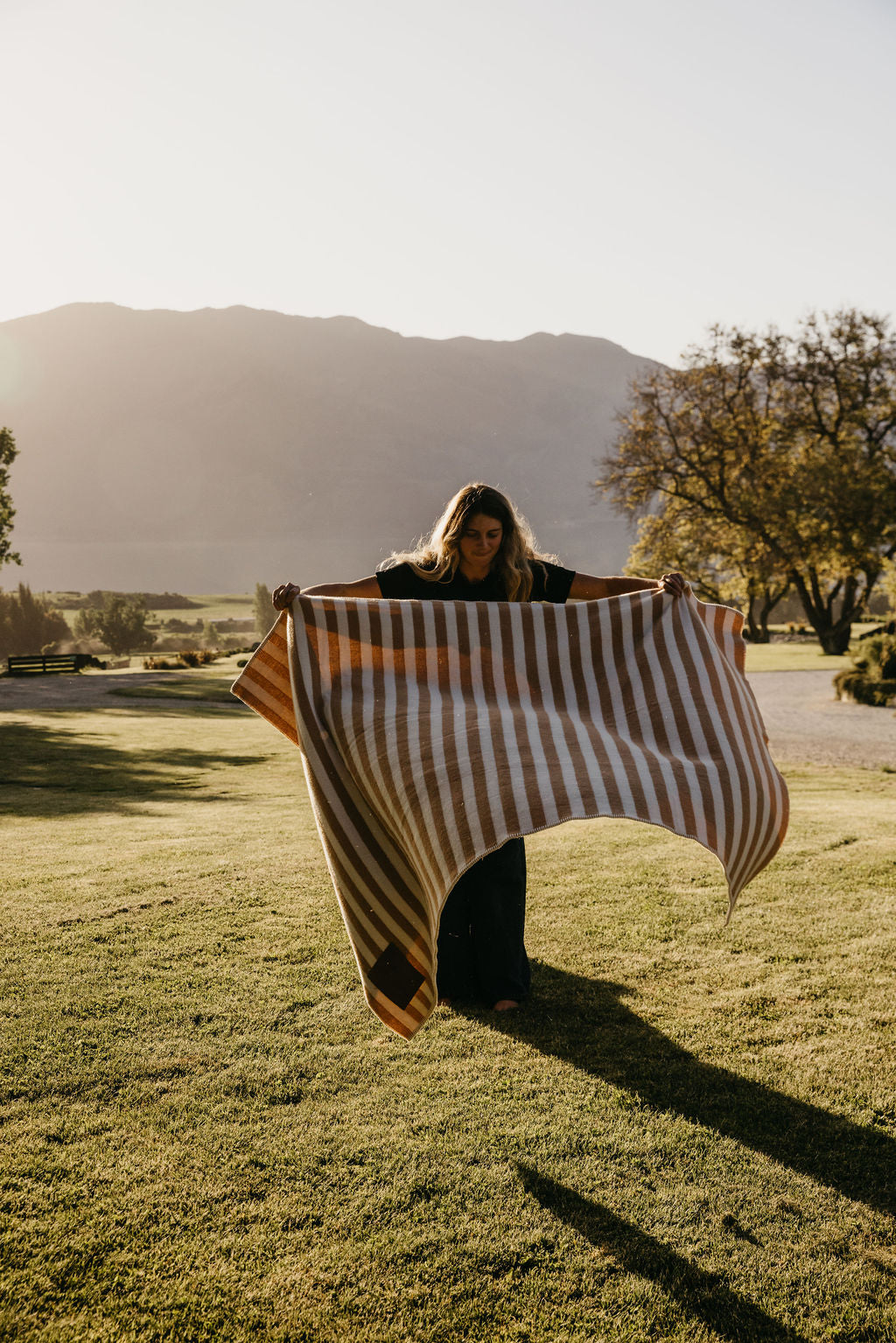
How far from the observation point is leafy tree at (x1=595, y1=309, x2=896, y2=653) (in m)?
36.0

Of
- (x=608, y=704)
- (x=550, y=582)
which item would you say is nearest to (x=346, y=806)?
(x=608, y=704)

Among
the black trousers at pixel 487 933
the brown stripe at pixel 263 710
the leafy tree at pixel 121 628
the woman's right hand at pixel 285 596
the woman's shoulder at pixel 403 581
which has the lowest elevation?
the black trousers at pixel 487 933

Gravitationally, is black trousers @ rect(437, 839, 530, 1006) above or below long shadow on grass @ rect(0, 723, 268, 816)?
above

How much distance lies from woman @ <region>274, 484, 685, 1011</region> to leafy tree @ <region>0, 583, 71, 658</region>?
200 feet

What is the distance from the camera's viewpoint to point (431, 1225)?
239 cm

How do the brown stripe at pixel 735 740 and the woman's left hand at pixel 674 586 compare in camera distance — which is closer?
the brown stripe at pixel 735 740

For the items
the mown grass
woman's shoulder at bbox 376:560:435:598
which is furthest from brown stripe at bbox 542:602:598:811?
the mown grass

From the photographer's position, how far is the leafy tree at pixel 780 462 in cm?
3597

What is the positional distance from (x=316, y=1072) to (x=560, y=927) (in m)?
A: 1.97

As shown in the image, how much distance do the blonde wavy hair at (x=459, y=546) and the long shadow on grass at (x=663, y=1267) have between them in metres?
2.25

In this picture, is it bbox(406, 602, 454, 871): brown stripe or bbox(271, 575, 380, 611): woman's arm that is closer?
bbox(406, 602, 454, 871): brown stripe

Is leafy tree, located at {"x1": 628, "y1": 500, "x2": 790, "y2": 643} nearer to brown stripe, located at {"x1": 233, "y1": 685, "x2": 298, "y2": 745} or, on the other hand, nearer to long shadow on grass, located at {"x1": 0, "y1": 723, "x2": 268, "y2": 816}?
long shadow on grass, located at {"x1": 0, "y1": 723, "x2": 268, "y2": 816}

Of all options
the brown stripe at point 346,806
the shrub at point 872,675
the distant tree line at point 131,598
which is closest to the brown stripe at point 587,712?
the brown stripe at point 346,806

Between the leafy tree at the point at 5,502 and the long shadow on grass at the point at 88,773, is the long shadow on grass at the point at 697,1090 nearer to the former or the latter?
the long shadow on grass at the point at 88,773
